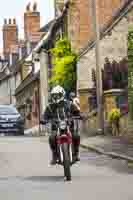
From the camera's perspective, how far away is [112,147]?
20.5 meters

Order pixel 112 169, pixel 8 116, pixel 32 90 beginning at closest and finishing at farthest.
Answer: pixel 112 169, pixel 8 116, pixel 32 90

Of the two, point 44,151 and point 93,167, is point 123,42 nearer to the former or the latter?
point 44,151

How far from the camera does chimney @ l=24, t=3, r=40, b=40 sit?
60844 mm

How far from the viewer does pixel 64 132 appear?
1290 centimetres

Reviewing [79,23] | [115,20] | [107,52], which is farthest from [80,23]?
[115,20]

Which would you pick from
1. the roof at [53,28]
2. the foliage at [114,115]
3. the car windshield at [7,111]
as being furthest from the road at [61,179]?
the roof at [53,28]

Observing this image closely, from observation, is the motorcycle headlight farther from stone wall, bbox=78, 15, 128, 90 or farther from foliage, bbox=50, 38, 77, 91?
foliage, bbox=50, 38, 77, 91

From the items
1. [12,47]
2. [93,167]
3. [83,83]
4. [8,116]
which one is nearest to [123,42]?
[83,83]

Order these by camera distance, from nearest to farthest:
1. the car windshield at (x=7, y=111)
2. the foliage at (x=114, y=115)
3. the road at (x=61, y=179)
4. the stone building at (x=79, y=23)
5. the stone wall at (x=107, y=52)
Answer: the road at (x=61, y=179), the foliage at (x=114, y=115), the stone wall at (x=107, y=52), the car windshield at (x=7, y=111), the stone building at (x=79, y=23)

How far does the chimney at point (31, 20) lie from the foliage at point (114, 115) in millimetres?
35621

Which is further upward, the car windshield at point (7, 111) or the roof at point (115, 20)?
the roof at point (115, 20)

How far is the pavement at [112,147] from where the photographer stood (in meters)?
17.7

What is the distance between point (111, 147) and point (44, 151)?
1.94m

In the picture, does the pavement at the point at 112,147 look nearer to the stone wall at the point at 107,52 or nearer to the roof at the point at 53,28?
the stone wall at the point at 107,52
